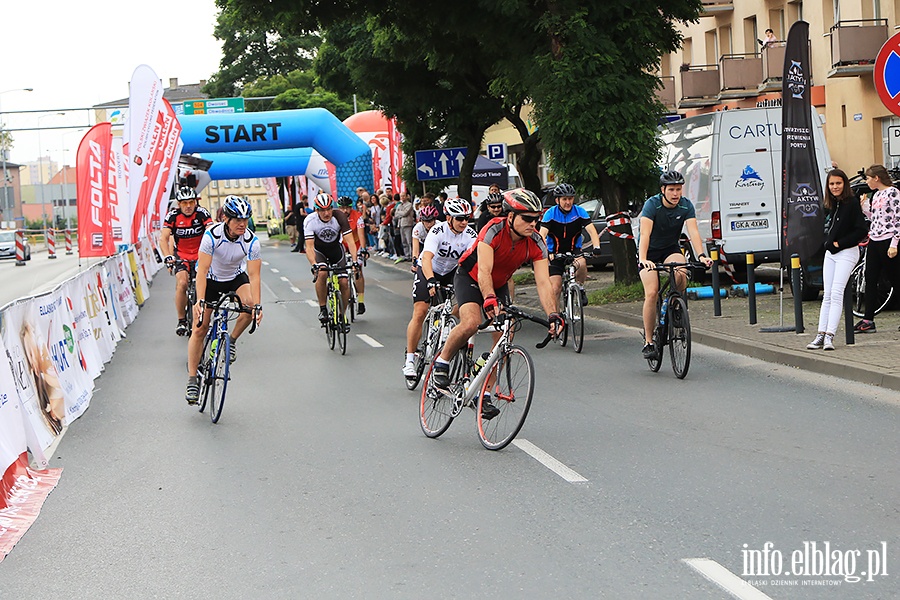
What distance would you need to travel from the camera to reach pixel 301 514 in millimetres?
7281

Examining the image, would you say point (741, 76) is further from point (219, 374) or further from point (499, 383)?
point (499, 383)

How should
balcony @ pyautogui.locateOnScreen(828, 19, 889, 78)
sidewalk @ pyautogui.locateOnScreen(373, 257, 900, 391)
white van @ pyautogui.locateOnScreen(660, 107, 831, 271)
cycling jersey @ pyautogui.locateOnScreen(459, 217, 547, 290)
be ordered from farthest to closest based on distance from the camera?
balcony @ pyautogui.locateOnScreen(828, 19, 889, 78) < white van @ pyautogui.locateOnScreen(660, 107, 831, 271) < sidewalk @ pyautogui.locateOnScreen(373, 257, 900, 391) < cycling jersey @ pyautogui.locateOnScreen(459, 217, 547, 290)

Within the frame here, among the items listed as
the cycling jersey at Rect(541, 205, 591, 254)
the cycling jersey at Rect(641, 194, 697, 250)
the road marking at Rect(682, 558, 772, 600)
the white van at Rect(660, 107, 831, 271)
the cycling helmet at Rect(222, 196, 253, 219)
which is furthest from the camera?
the white van at Rect(660, 107, 831, 271)

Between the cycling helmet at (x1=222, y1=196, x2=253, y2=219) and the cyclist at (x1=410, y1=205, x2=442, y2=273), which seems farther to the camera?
the cyclist at (x1=410, y1=205, x2=442, y2=273)

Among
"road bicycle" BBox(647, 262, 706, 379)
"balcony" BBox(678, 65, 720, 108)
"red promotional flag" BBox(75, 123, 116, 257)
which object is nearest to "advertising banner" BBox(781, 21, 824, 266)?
"road bicycle" BBox(647, 262, 706, 379)

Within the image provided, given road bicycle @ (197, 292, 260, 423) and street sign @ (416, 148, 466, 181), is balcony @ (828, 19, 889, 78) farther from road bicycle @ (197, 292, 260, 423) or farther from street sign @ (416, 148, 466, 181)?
road bicycle @ (197, 292, 260, 423)

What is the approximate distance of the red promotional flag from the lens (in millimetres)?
24000

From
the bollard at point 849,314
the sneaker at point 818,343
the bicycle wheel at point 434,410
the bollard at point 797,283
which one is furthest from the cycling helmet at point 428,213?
the bicycle wheel at point 434,410

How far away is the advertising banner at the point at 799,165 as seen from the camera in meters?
14.0

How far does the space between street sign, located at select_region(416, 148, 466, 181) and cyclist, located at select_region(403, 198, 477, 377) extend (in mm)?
18259

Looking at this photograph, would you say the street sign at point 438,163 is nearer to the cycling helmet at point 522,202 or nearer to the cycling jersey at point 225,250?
the cycling jersey at point 225,250

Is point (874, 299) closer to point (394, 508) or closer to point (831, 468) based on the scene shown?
point (831, 468)

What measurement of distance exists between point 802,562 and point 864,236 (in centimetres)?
785

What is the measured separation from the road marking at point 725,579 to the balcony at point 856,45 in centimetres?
2610
